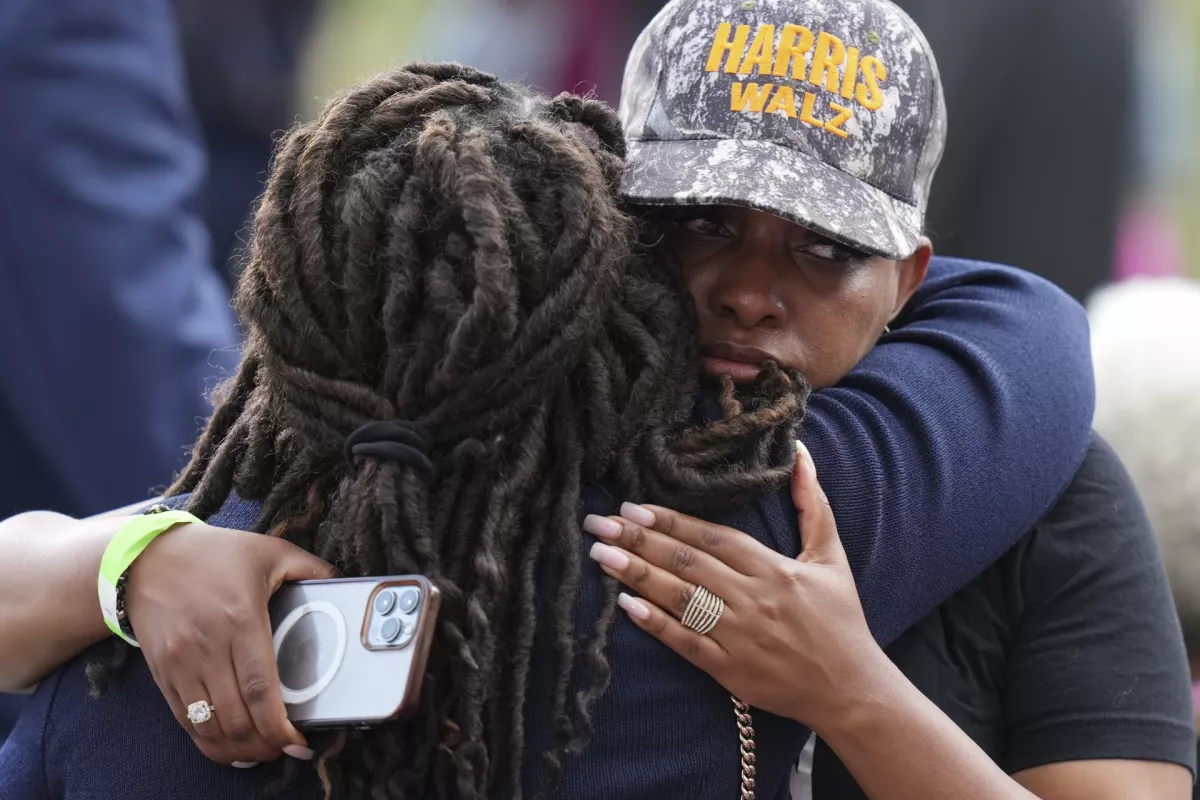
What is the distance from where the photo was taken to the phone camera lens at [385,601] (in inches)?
53.2

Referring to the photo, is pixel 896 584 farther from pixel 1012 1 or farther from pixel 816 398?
pixel 1012 1

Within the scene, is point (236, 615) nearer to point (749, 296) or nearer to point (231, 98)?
point (749, 296)

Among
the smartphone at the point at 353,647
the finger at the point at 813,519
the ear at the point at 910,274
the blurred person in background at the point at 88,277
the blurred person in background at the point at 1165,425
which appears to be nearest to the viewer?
the smartphone at the point at 353,647

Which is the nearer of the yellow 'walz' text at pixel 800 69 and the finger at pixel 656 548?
the finger at pixel 656 548

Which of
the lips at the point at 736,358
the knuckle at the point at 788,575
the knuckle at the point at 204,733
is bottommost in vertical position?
the knuckle at the point at 204,733

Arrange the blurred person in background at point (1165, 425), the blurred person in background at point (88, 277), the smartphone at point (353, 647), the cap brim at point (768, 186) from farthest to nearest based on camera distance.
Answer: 1. the blurred person in background at point (88, 277)
2. the blurred person in background at point (1165, 425)
3. the cap brim at point (768, 186)
4. the smartphone at point (353, 647)

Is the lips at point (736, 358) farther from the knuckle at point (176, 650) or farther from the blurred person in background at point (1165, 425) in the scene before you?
the blurred person in background at point (1165, 425)

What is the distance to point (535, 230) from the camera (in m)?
1.46

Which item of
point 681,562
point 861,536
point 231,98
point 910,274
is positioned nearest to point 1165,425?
point 910,274

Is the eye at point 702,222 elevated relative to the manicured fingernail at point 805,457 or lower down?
elevated

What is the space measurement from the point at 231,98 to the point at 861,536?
3259mm

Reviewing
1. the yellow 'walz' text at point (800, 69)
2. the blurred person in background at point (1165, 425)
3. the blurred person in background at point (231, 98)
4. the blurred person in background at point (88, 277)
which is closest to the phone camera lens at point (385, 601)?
the yellow 'walz' text at point (800, 69)

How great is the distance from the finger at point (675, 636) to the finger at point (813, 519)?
0.16 m

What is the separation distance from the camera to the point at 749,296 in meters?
1.72
